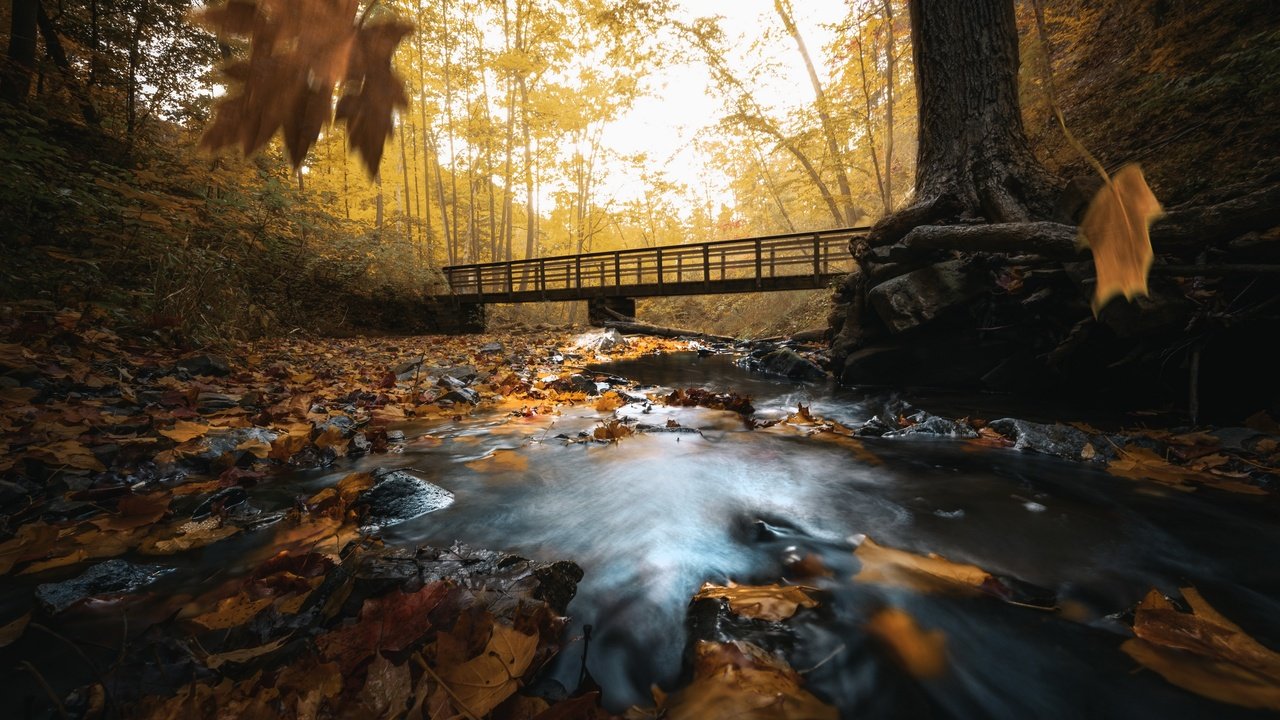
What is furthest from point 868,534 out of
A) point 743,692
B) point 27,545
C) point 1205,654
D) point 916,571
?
point 27,545

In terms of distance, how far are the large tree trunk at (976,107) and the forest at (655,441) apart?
0.11 ft

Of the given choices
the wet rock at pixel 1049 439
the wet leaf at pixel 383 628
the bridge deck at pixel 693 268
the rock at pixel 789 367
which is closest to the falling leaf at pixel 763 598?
the wet leaf at pixel 383 628

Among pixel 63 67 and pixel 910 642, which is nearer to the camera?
pixel 910 642

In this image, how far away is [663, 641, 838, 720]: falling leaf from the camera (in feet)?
3.23

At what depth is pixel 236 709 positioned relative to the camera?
90cm

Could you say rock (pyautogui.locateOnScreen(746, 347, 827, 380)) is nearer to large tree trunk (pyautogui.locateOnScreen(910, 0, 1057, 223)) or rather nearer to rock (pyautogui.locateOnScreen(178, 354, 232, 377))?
large tree trunk (pyautogui.locateOnScreen(910, 0, 1057, 223))

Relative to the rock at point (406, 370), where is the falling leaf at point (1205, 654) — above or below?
below

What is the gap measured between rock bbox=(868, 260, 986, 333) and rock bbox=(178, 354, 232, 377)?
652cm

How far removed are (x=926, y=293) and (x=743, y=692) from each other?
486 centimetres

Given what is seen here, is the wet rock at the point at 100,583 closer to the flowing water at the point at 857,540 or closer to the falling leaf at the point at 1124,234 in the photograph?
the flowing water at the point at 857,540

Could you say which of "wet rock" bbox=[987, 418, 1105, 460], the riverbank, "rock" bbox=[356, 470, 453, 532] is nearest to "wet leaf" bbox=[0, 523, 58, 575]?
the riverbank

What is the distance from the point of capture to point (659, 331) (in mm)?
13500

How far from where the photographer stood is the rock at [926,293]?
4.63 meters

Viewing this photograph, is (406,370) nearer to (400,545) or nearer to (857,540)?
(400,545)
